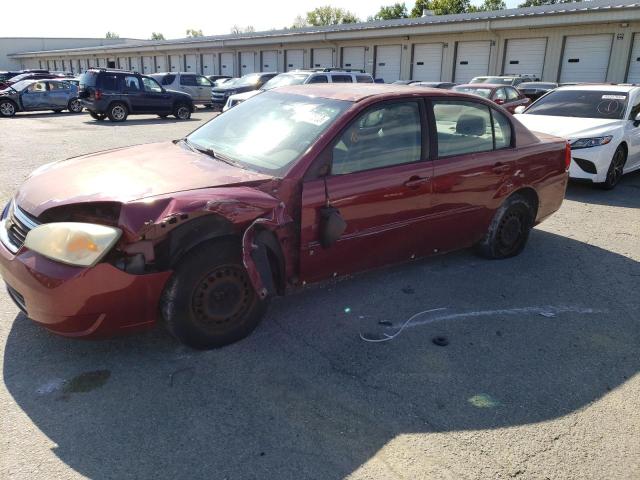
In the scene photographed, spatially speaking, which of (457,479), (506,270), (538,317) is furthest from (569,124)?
(457,479)

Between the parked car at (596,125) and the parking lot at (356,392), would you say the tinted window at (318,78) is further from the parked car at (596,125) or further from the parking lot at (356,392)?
the parking lot at (356,392)

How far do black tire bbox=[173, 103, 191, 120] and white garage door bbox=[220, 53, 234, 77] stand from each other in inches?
828

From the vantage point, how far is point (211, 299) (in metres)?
3.28

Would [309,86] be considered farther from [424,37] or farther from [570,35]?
[424,37]

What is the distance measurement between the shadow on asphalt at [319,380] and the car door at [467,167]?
632 millimetres

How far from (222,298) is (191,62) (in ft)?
152

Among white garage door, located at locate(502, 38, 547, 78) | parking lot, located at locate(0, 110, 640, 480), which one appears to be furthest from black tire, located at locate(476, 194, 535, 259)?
white garage door, located at locate(502, 38, 547, 78)

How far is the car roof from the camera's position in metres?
4.09

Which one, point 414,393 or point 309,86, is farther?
point 309,86

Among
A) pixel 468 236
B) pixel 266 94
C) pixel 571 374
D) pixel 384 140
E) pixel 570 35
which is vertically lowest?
pixel 571 374

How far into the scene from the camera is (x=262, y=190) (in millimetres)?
3383

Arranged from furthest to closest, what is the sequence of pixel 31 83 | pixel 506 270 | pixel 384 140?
pixel 31 83 < pixel 506 270 < pixel 384 140

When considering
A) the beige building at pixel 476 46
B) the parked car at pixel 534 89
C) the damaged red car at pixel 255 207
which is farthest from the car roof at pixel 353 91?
the beige building at pixel 476 46

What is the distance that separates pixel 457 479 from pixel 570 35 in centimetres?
2426
